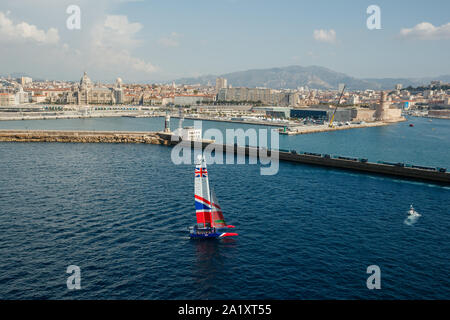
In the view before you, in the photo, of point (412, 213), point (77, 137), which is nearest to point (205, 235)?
point (412, 213)

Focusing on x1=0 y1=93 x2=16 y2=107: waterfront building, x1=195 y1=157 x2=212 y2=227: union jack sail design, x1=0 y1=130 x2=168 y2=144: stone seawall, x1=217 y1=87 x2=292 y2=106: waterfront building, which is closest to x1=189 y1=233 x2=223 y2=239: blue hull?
A: x1=195 y1=157 x2=212 y2=227: union jack sail design

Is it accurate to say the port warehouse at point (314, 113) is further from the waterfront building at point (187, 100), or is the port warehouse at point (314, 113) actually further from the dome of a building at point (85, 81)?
the dome of a building at point (85, 81)

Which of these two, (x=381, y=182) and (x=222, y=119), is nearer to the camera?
(x=381, y=182)

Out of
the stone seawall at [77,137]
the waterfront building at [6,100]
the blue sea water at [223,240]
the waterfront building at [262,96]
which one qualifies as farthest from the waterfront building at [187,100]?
the blue sea water at [223,240]

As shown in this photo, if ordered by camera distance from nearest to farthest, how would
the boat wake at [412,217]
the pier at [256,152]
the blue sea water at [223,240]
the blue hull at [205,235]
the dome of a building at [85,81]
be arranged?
the blue sea water at [223,240] < the blue hull at [205,235] < the boat wake at [412,217] < the pier at [256,152] < the dome of a building at [85,81]
